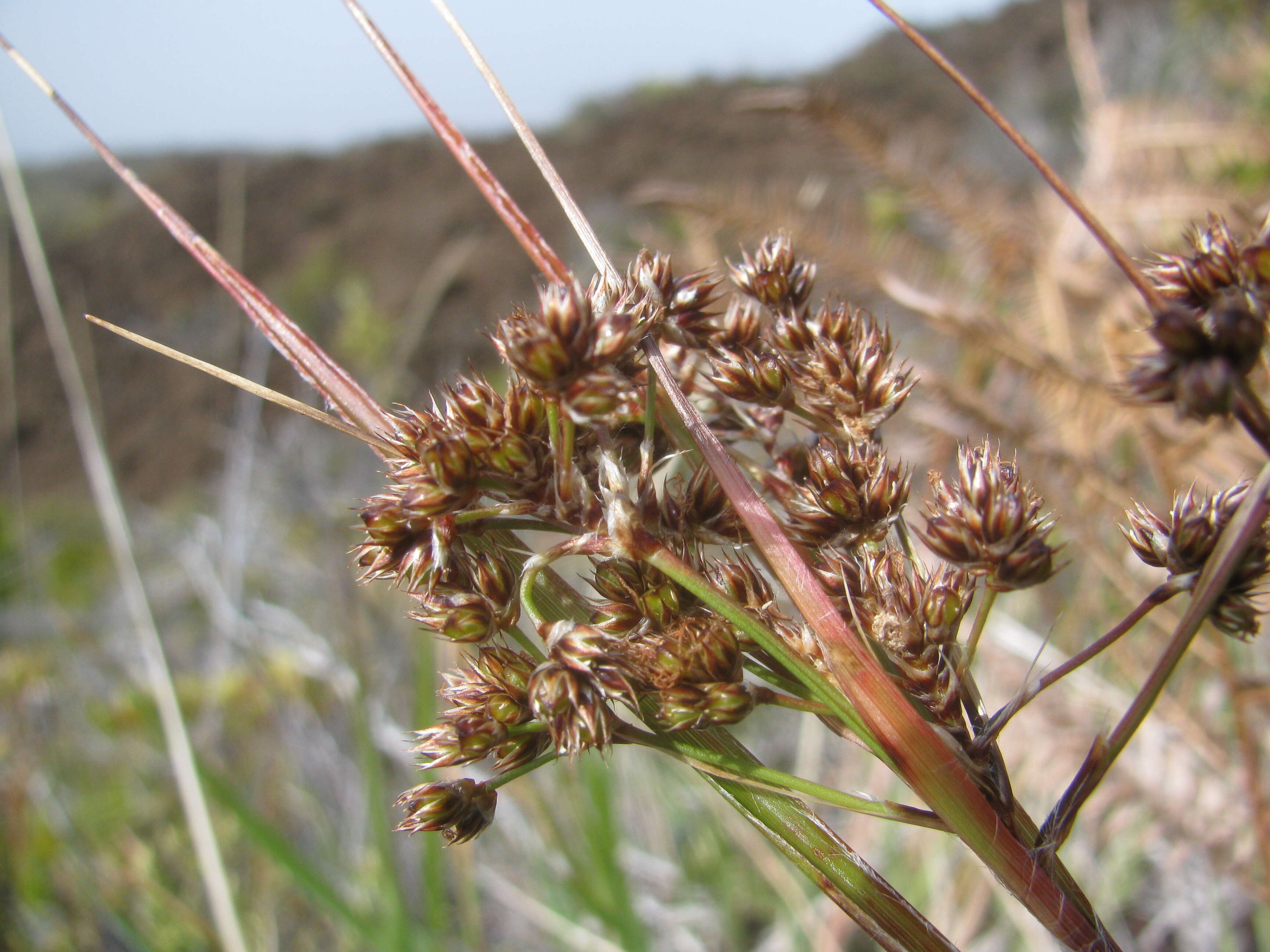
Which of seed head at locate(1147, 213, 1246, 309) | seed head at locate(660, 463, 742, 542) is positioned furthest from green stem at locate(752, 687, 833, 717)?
seed head at locate(1147, 213, 1246, 309)

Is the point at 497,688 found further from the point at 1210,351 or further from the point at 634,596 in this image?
the point at 1210,351

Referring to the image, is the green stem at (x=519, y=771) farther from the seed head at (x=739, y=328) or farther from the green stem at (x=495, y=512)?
the seed head at (x=739, y=328)

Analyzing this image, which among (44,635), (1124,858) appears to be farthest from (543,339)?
(44,635)

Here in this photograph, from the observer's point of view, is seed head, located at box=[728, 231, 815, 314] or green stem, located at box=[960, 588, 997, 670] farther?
seed head, located at box=[728, 231, 815, 314]

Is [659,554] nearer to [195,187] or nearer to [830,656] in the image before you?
[830,656]

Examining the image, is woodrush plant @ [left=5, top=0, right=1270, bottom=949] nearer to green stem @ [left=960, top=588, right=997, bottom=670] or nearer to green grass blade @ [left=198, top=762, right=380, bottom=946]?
green stem @ [left=960, top=588, right=997, bottom=670]

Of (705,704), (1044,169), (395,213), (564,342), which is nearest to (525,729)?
(705,704)

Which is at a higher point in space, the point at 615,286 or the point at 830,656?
the point at 615,286
